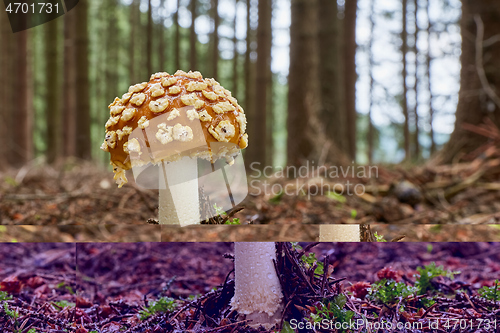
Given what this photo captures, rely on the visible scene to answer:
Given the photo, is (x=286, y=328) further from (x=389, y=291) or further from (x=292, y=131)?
(x=292, y=131)

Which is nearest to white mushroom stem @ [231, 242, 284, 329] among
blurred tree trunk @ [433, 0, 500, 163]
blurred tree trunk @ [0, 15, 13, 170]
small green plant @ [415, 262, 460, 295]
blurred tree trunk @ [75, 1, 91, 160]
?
small green plant @ [415, 262, 460, 295]

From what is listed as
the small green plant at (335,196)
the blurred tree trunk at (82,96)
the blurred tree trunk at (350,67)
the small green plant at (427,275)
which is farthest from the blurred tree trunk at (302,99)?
the blurred tree trunk at (350,67)

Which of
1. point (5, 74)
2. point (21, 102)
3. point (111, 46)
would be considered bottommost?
point (21, 102)

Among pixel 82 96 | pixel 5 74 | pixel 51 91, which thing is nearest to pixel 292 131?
pixel 82 96

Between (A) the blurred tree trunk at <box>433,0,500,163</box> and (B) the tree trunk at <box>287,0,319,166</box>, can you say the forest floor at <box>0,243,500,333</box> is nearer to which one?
(B) the tree trunk at <box>287,0,319,166</box>

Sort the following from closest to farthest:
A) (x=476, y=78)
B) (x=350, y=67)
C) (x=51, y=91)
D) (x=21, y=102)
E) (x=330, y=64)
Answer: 1. (x=476, y=78)
2. (x=330, y=64)
3. (x=21, y=102)
4. (x=51, y=91)
5. (x=350, y=67)

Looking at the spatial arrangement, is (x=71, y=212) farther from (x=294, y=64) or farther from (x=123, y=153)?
(x=294, y=64)
